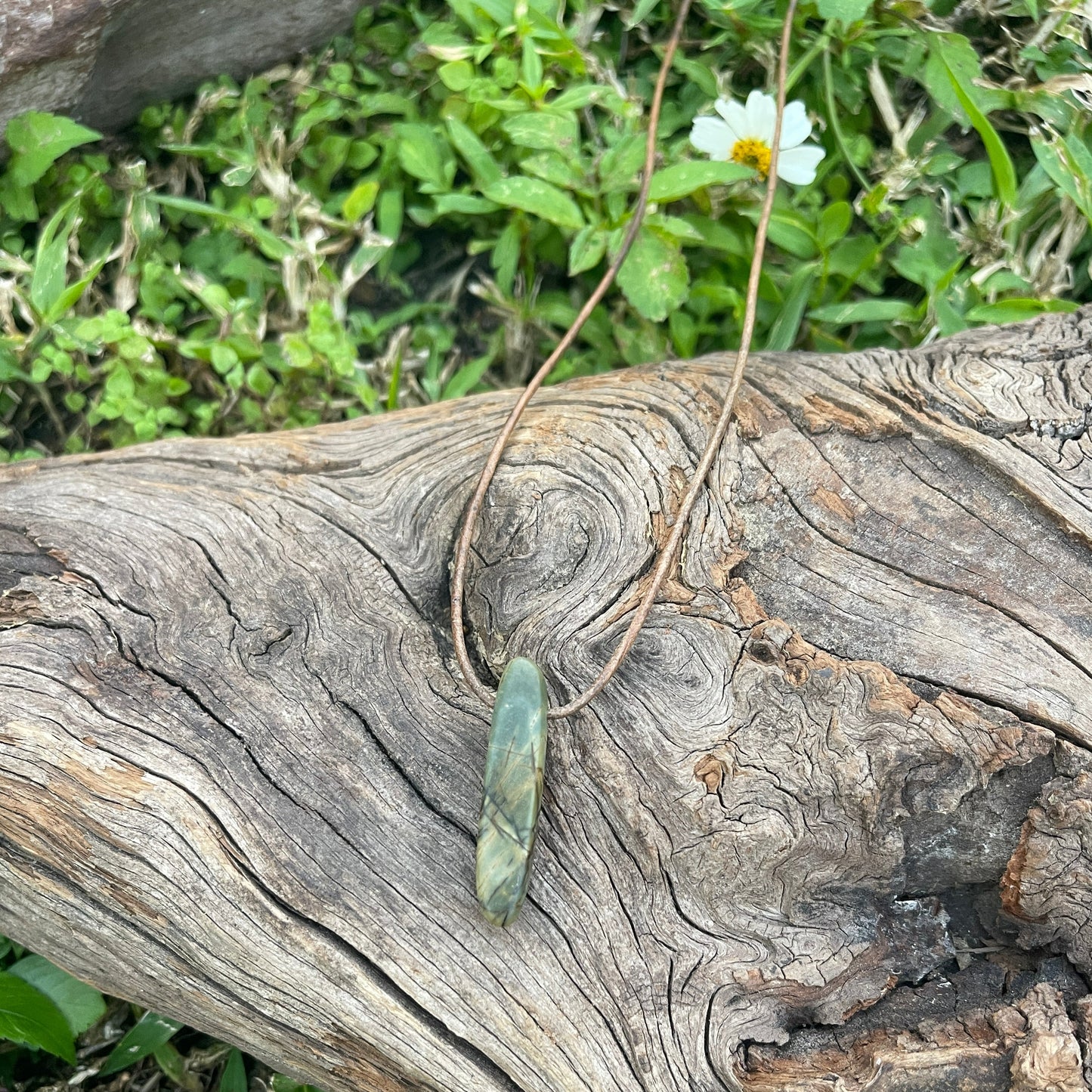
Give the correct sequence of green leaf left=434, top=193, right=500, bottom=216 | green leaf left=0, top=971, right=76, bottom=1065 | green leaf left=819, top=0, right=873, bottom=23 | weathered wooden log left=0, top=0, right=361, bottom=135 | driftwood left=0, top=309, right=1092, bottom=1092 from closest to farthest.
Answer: driftwood left=0, top=309, right=1092, bottom=1092, green leaf left=0, top=971, right=76, bottom=1065, weathered wooden log left=0, top=0, right=361, bottom=135, green leaf left=819, top=0, right=873, bottom=23, green leaf left=434, top=193, right=500, bottom=216

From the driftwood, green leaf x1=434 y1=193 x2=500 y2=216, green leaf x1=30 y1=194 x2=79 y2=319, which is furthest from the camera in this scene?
green leaf x1=434 y1=193 x2=500 y2=216

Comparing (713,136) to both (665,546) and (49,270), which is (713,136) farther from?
(49,270)

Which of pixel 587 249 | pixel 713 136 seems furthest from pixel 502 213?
pixel 713 136

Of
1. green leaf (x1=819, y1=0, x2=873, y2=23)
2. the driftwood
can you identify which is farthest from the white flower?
the driftwood

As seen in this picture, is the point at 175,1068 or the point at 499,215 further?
the point at 499,215

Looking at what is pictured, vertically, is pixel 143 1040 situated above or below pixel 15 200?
below

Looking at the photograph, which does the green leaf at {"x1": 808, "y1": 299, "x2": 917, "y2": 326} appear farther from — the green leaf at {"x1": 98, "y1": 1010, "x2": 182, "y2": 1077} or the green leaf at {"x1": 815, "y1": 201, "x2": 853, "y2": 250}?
the green leaf at {"x1": 98, "y1": 1010, "x2": 182, "y2": 1077}

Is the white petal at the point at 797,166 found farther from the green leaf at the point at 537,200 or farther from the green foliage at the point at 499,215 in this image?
the green leaf at the point at 537,200
